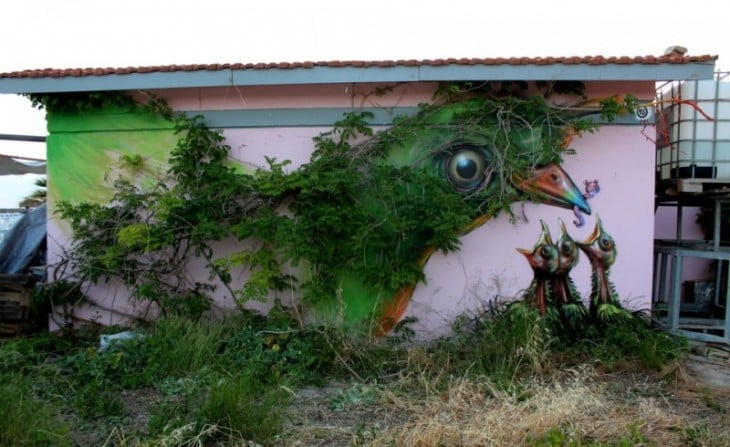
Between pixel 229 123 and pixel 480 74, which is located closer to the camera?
pixel 480 74

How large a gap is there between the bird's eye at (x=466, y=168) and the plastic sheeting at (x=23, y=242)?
6542mm

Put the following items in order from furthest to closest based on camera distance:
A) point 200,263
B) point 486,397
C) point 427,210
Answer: point 200,263 < point 427,210 < point 486,397

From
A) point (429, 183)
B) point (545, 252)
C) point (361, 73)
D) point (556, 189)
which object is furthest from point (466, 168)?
point (361, 73)

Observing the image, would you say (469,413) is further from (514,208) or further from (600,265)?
(600,265)

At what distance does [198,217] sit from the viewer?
6465 mm

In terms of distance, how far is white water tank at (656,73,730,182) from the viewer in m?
6.54

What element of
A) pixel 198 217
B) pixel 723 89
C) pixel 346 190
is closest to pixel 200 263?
pixel 198 217

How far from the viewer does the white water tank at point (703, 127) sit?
6539 millimetres

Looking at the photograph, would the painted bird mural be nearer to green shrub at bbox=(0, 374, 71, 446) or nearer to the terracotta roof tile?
the terracotta roof tile

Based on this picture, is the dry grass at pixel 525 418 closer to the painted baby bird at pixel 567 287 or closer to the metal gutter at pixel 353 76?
the painted baby bird at pixel 567 287

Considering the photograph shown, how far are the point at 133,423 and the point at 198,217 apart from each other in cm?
266

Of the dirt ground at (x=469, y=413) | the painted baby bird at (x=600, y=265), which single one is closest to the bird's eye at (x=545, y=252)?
the painted baby bird at (x=600, y=265)

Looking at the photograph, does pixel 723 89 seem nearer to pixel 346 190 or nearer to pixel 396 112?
pixel 396 112

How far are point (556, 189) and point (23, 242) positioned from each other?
810cm
